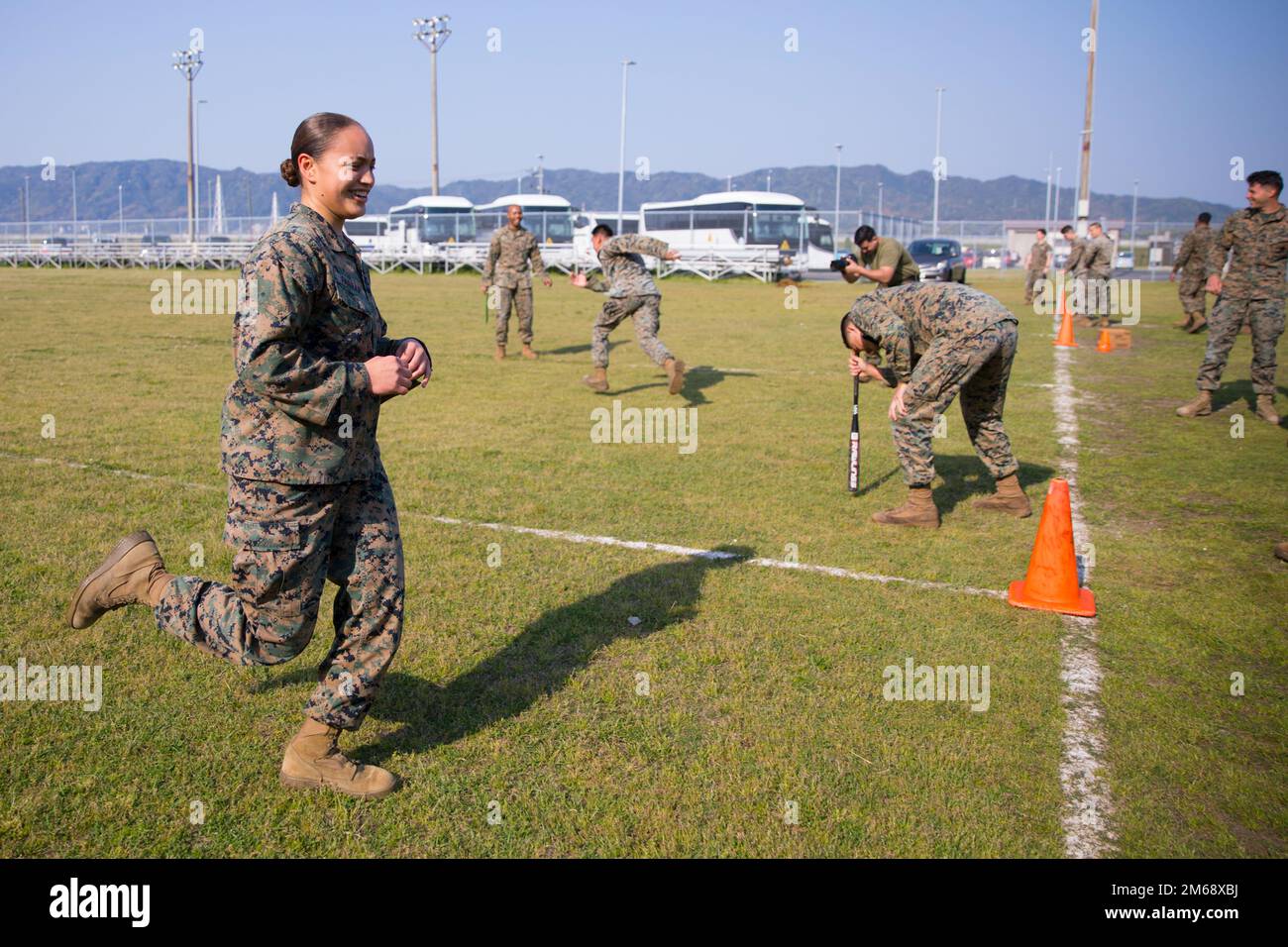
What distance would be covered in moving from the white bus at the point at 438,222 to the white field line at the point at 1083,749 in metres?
47.0

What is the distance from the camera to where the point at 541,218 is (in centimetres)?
5072

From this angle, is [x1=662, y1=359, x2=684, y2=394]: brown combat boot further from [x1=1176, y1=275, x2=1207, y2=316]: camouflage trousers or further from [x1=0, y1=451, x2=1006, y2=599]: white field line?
[x1=1176, y1=275, x2=1207, y2=316]: camouflage trousers

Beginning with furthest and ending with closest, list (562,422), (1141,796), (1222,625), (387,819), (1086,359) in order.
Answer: (1086,359) → (562,422) → (1222,625) → (1141,796) → (387,819)

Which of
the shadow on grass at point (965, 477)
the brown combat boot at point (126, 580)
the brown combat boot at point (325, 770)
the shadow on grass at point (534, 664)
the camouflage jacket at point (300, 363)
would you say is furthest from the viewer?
the shadow on grass at point (965, 477)

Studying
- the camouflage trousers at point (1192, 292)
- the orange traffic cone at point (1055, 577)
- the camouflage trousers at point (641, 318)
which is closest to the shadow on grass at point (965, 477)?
the orange traffic cone at point (1055, 577)

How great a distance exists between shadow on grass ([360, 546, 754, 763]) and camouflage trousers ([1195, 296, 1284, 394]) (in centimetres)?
804

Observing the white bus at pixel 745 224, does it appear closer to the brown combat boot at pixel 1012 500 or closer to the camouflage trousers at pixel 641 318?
the camouflage trousers at pixel 641 318

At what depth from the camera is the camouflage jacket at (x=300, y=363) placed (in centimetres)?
312

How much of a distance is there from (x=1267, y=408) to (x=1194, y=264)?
10.7 meters

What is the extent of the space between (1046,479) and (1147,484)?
826 millimetres
